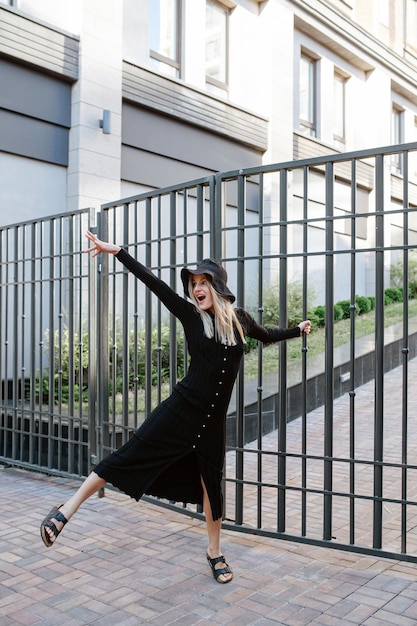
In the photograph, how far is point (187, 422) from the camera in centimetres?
412

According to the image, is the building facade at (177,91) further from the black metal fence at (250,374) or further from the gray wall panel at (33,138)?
the black metal fence at (250,374)

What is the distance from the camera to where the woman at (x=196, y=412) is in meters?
4.05

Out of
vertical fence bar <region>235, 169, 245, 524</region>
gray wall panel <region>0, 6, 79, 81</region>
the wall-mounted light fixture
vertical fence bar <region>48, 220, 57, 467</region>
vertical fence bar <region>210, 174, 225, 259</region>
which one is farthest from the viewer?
the wall-mounted light fixture

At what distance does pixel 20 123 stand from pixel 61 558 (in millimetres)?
7295

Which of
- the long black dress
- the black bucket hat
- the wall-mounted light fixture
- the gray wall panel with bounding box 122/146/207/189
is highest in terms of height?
the wall-mounted light fixture

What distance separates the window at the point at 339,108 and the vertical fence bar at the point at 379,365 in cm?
1447

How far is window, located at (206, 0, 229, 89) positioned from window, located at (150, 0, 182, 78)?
3.48ft

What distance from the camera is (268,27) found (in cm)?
1461

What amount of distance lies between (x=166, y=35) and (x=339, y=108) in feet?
23.3

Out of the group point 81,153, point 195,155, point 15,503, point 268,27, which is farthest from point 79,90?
point 15,503

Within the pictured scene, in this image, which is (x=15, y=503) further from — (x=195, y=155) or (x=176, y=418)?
(x=195, y=155)

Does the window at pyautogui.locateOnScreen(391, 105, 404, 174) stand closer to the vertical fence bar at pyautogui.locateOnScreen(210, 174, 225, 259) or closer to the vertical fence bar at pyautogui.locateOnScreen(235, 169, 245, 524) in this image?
the vertical fence bar at pyautogui.locateOnScreen(210, 174, 225, 259)

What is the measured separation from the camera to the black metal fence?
4.39 m

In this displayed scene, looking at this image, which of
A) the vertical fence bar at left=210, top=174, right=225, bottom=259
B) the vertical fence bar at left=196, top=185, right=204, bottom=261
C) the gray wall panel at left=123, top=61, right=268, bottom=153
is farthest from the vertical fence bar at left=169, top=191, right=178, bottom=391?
the gray wall panel at left=123, top=61, right=268, bottom=153
